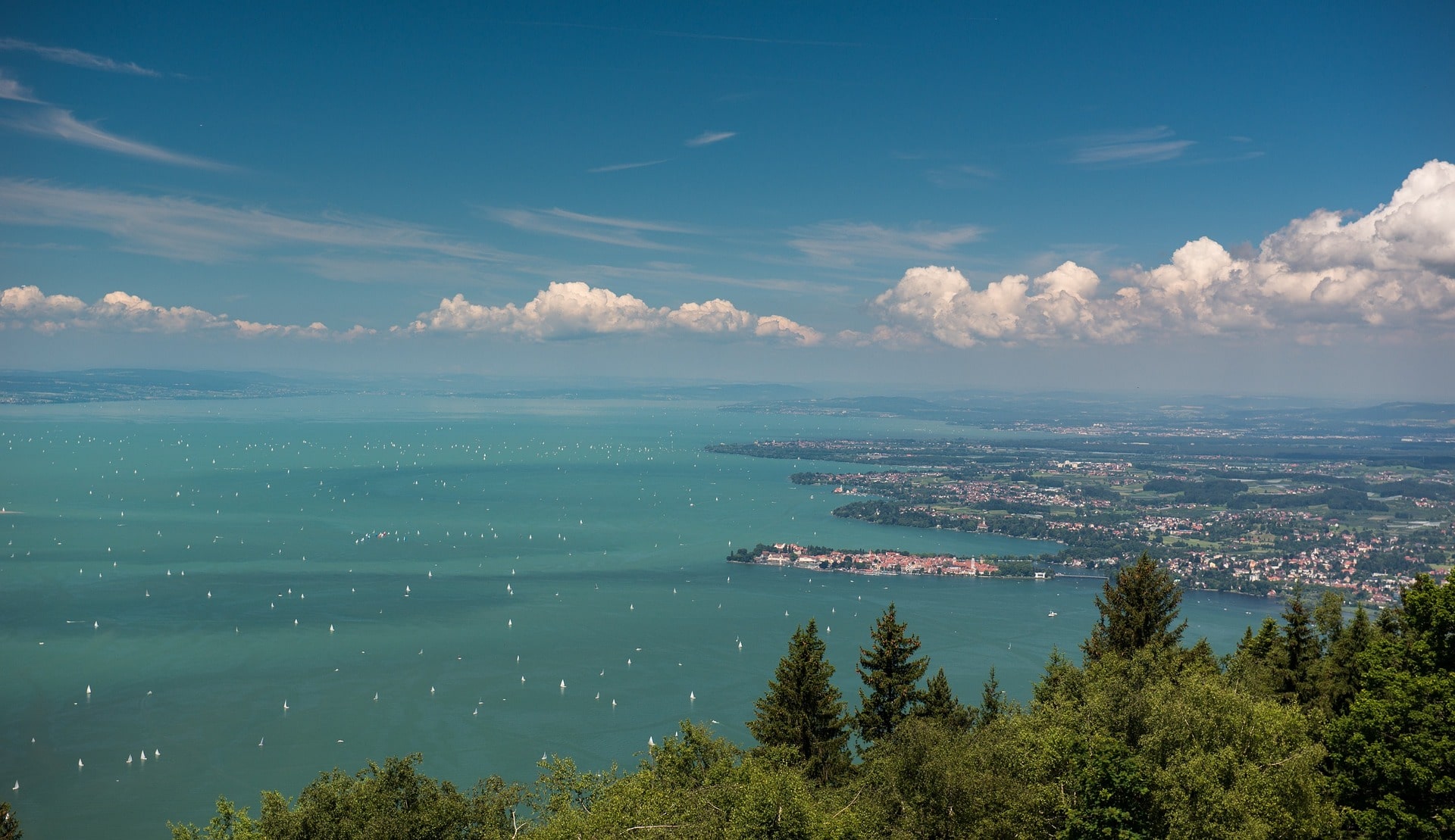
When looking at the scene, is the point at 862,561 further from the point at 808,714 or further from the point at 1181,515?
the point at 808,714

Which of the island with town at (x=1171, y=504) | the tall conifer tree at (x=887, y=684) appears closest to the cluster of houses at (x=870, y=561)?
the island with town at (x=1171, y=504)

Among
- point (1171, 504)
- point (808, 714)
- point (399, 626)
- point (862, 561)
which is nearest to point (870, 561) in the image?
point (862, 561)

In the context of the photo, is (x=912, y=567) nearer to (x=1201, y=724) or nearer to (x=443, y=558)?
(x=443, y=558)

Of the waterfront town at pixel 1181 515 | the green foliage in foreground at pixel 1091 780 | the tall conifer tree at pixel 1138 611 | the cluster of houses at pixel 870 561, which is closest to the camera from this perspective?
the green foliage in foreground at pixel 1091 780

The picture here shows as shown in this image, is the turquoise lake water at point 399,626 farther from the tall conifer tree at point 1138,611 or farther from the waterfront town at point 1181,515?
the tall conifer tree at point 1138,611

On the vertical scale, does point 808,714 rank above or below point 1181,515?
above
